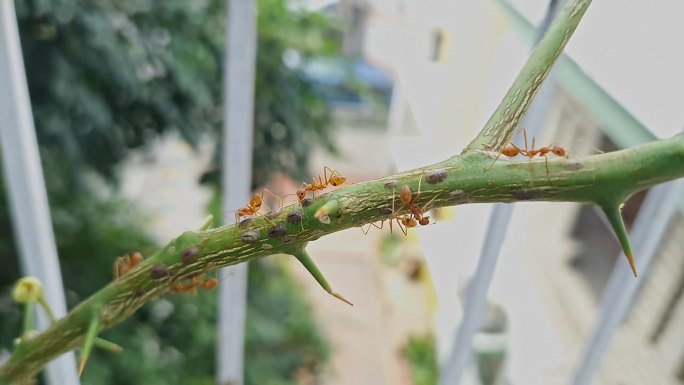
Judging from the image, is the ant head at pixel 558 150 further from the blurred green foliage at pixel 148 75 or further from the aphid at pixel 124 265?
the blurred green foliage at pixel 148 75

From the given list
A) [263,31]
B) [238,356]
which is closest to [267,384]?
[238,356]

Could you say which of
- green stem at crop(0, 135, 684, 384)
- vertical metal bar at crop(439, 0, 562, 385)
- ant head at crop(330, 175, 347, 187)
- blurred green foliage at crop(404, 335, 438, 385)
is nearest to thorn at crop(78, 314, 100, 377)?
green stem at crop(0, 135, 684, 384)

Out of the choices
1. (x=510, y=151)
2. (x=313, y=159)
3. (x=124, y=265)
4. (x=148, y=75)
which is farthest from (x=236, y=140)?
(x=313, y=159)

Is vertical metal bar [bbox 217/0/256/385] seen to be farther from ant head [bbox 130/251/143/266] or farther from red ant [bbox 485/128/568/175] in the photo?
red ant [bbox 485/128/568/175]

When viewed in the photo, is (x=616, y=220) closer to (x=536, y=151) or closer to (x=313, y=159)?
(x=536, y=151)

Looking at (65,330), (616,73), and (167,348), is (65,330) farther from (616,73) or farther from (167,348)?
(167,348)

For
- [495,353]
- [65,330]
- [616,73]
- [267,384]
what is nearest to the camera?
[65,330]

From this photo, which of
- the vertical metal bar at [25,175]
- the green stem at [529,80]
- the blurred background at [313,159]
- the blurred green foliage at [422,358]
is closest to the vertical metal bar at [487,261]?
the blurred background at [313,159]
